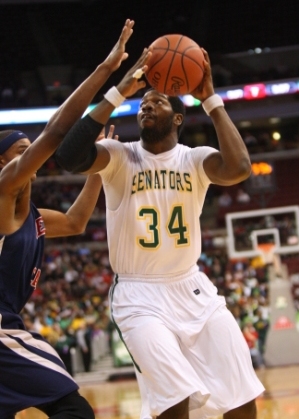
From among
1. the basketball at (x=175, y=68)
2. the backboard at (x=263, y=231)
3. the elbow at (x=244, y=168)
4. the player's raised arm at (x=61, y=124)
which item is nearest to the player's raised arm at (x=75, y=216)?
the basketball at (x=175, y=68)

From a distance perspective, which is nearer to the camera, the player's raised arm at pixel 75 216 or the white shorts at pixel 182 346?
the white shorts at pixel 182 346

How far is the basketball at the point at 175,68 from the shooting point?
13.4 ft

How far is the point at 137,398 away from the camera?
34.4 ft

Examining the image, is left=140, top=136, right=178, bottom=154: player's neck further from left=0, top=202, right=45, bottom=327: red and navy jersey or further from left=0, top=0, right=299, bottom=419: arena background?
left=0, top=0, right=299, bottom=419: arena background

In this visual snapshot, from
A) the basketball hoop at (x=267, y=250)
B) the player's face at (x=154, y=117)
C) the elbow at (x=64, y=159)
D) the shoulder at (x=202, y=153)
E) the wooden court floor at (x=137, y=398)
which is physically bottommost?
the wooden court floor at (x=137, y=398)

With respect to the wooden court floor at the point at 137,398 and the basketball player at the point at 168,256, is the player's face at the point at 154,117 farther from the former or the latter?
the wooden court floor at the point at 137,398

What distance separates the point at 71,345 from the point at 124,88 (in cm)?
1254

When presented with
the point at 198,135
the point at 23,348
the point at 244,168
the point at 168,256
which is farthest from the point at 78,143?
the point at 198,135

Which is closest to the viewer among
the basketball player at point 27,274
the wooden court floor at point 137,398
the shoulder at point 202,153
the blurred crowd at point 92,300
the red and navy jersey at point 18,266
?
the basketball player at point 27,274

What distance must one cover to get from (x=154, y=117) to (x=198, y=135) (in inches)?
839

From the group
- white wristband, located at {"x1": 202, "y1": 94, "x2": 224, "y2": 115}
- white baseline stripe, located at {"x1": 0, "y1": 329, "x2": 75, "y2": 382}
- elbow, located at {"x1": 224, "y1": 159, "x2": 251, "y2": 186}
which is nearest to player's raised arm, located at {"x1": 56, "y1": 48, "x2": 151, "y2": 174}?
white wristband, located at {"x1": 202, "y1": 94, "x2": 224, "y2": 115}

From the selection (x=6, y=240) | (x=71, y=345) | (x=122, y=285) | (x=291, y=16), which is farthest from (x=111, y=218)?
(x=291, y=16)

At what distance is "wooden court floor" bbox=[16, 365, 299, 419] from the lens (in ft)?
26.6

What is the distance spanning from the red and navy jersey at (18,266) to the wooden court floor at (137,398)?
4.46m
